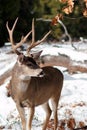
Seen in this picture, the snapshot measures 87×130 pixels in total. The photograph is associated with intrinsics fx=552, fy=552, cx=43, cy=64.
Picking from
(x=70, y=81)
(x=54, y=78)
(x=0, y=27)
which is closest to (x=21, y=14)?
(x=0, y=27)

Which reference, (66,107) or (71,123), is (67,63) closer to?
(66,107)

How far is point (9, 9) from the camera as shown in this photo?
2189 cm

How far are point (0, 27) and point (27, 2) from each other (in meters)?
5.70

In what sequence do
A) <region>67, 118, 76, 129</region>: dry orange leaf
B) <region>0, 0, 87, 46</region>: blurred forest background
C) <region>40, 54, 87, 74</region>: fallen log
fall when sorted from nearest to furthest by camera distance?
<region>67, 118, 76, 129</region>: dry orange leaf, <region>40, 54, 87, 74</region>: fallen log, <region>0, 0, 87, 46</region>: blurred forest background

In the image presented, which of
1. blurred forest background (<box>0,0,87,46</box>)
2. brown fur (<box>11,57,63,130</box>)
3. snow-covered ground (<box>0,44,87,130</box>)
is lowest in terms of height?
blurred forest background (<box>0,0,87,46</box>)

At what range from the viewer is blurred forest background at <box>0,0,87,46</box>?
2192cm

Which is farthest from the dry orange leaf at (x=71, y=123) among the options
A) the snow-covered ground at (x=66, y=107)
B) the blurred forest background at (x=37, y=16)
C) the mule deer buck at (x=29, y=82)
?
the blurred forest background at (x=37, y=16)

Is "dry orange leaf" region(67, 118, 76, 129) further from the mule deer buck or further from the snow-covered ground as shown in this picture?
the mule deer buck

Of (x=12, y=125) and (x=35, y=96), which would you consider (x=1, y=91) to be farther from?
(x=35, y=96)

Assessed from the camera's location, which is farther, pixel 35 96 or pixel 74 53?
pixel 74 53

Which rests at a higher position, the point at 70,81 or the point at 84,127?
the point at 84,127

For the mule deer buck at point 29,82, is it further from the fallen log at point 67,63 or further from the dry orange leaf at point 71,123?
the fallen log at point 67,63

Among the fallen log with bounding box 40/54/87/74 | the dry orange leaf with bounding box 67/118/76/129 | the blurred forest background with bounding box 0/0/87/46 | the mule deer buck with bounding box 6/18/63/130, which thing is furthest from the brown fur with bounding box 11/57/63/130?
the blurred forest background with bounding box 0/0/87/46

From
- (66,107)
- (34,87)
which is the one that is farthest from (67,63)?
(34,87)
